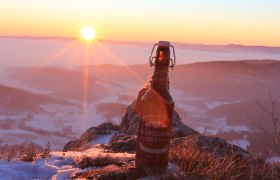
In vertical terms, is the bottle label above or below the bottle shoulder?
below

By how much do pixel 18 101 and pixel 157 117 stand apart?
104334mm

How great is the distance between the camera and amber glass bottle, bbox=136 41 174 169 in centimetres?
325

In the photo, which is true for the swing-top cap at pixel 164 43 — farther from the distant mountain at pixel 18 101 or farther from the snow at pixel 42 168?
the distant mountain at pixel 18 101

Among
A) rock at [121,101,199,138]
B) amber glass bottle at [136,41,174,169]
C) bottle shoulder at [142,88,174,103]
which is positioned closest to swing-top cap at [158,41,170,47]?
amber glass bottle at [136,41,174,169]

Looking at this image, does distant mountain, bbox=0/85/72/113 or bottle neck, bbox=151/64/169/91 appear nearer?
bottle neck, bbox=151/64/169/91

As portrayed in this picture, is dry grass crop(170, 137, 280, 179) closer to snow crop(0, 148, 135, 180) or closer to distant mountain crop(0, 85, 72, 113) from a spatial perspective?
snow crop(0, 148, 135, 180)

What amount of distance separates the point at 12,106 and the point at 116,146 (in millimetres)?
98740

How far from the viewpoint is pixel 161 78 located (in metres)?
3.31

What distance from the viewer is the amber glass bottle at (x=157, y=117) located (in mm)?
3254

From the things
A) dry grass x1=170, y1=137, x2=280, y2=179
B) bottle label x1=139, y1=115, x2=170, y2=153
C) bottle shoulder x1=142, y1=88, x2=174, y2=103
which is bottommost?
dry grass x1=170, y1=137, x2=280, y2=179

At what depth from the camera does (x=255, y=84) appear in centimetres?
12569

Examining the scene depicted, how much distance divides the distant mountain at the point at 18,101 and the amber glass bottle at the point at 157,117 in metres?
98.6

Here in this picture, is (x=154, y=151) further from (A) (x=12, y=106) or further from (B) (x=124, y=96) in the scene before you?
(B) (x=124, y=96)

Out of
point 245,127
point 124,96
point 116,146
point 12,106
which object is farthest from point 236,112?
point 116,146
